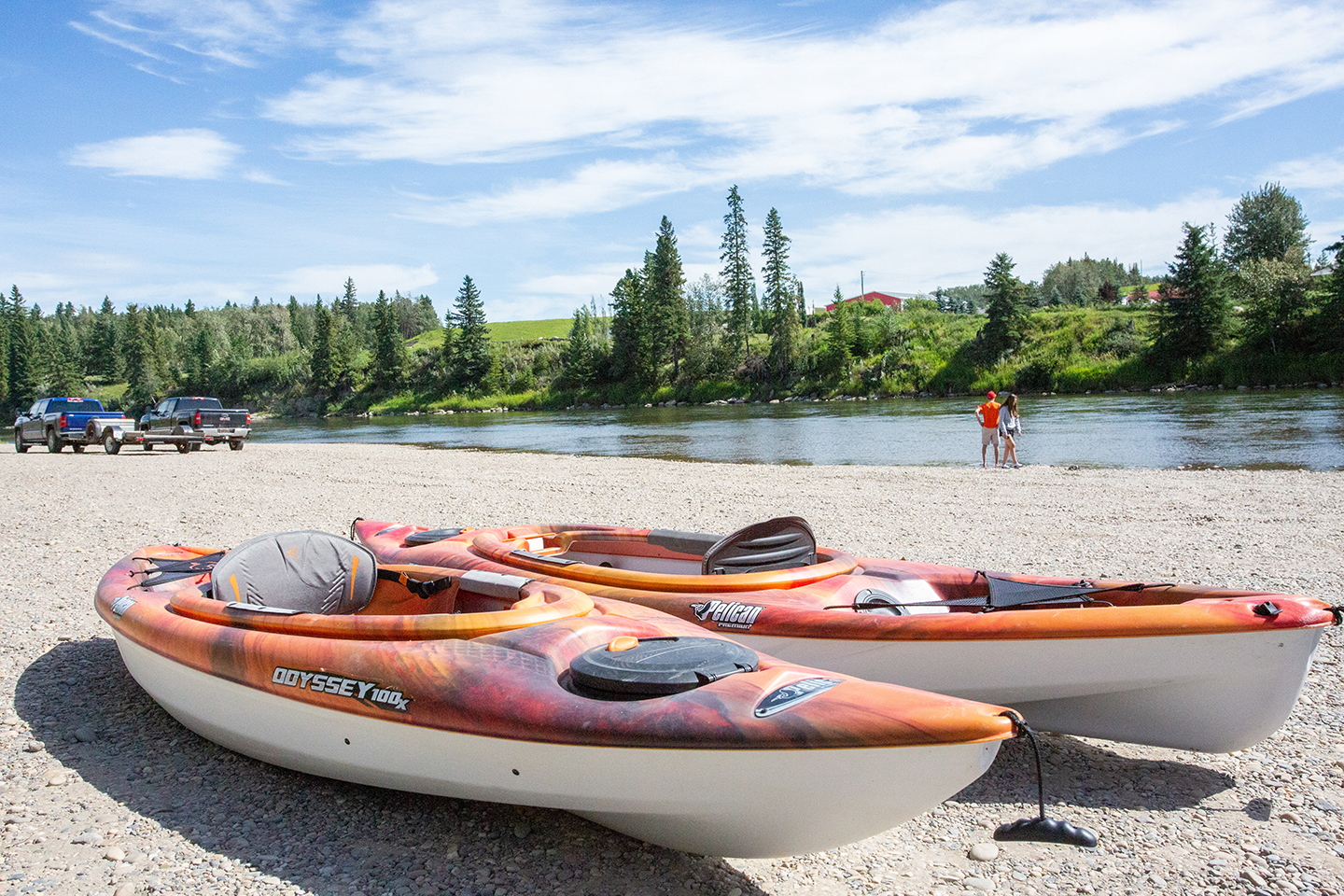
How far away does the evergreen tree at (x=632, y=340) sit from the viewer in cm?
7238

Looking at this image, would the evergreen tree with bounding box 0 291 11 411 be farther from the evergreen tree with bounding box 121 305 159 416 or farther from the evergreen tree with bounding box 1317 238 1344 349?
the evergreen tree with bounding box 1317 238 1344 349

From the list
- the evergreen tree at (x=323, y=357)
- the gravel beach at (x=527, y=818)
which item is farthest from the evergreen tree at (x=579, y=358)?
the gravel beach at (x=527, y=818)

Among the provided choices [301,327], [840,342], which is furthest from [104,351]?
[840,342]

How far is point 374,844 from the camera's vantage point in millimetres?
3355

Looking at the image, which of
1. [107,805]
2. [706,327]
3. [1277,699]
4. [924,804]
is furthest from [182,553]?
[706,327]

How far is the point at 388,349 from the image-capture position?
8656cm

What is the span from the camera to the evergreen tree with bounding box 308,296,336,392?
87.5 m

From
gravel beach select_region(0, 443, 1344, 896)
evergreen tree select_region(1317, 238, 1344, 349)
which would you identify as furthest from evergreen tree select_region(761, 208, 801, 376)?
gravel beach select_region(0, 443, 1344, 896)

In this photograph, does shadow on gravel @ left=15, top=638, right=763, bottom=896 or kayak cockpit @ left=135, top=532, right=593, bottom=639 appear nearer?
shadow on gravel @ left=15, top=638, right=763, bottom=896

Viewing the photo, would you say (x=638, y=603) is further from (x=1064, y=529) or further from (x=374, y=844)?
(x=1064, y=529)

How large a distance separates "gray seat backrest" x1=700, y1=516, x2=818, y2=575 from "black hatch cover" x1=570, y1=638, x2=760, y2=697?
1785 mm

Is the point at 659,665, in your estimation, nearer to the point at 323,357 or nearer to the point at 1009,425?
the point at 1009,425

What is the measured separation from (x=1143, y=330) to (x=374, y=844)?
194 feet

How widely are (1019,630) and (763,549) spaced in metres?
1.71
